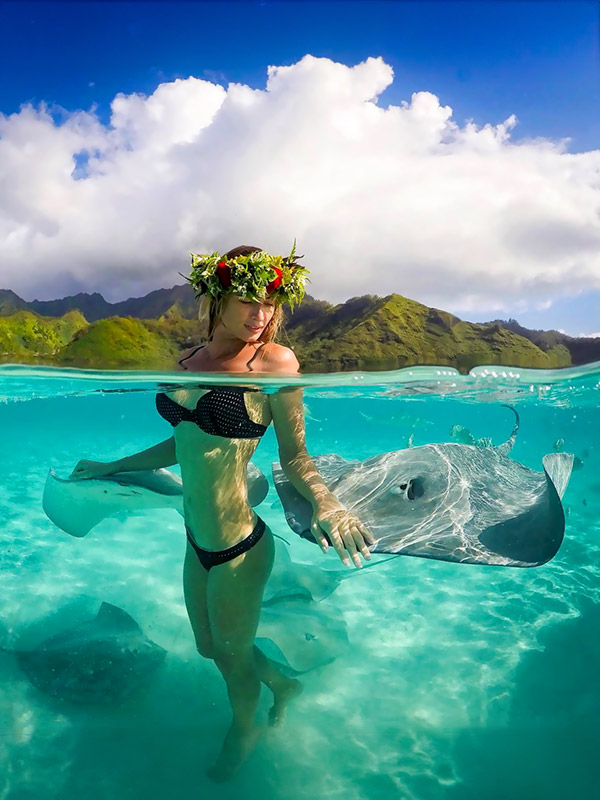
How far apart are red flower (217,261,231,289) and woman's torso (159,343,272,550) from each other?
0.56 m

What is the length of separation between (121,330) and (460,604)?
5869mm

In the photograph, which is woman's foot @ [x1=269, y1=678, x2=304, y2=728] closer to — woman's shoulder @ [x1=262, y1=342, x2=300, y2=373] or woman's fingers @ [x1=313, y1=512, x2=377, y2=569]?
woman's fingers @ [x1=313, y1=512, x2=377, y2=569]

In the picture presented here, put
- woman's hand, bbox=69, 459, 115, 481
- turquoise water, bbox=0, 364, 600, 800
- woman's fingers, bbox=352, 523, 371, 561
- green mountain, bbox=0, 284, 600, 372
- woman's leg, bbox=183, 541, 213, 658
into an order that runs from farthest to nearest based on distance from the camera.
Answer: green mountain, bbox=0, 284, 600, 372
woman's hand, bbox=69, 459, 115, 481
turquoise water, bbox=0, 364, 600, 800
woman's leg, bbox=183, 541, 213, 658
woman's fingers, bbox=352, 523, 371, 561

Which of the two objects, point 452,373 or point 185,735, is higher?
point 452,373

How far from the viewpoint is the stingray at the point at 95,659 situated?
4.73m

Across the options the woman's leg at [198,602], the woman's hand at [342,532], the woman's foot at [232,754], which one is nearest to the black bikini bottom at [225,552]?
the woman's leg at [198,602]

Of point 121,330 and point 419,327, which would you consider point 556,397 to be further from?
point 121,330

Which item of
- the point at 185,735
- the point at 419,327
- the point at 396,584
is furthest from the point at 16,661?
the point at 419,327

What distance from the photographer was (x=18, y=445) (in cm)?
2767

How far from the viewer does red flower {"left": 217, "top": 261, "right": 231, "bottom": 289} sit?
359 cm

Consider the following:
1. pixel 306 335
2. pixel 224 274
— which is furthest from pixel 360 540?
pixel 306 335

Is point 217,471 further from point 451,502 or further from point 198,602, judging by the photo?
point 451,502

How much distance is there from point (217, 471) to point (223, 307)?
128 centimetres

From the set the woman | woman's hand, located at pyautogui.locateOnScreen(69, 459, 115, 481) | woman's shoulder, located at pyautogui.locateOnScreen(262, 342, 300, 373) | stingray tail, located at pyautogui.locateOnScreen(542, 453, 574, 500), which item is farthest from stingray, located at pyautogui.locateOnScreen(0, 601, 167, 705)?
stingray tail, located at pyautogui.locateOnScreen(542, 453, 574, 500)
